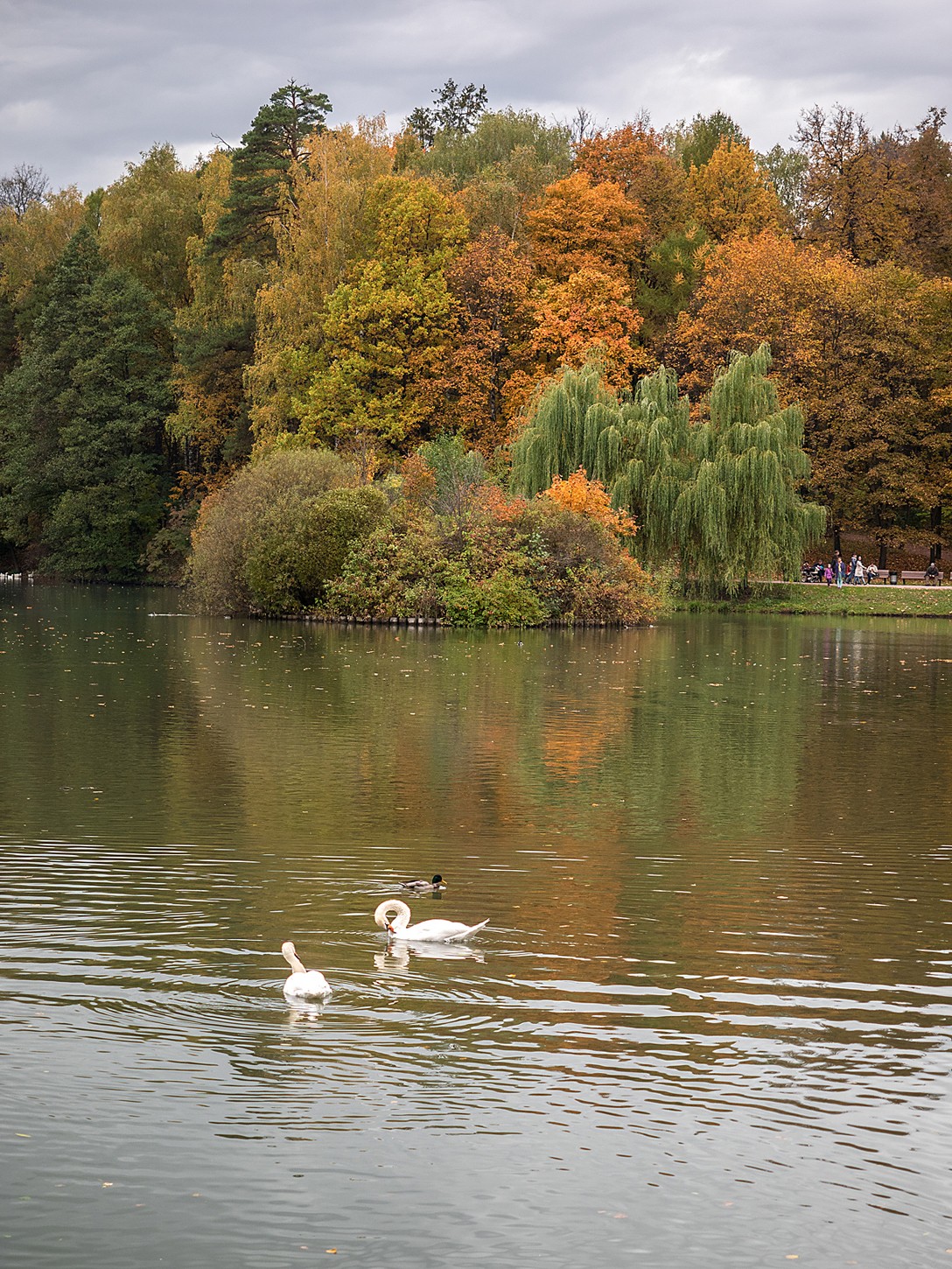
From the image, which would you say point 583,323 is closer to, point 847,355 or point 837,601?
point 847,355

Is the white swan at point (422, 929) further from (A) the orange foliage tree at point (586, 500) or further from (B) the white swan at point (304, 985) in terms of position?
(A) the orange foliage tree at point (586, 500)

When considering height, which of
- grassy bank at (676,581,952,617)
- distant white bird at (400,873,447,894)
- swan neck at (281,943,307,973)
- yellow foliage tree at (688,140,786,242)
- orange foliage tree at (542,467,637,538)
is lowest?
distant white bird at (400,873,447,894)

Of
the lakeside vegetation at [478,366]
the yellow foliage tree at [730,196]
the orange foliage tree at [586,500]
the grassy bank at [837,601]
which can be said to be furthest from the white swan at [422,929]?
the yellow foliage tree at [730,196]

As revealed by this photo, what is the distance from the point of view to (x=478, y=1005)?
8.16m

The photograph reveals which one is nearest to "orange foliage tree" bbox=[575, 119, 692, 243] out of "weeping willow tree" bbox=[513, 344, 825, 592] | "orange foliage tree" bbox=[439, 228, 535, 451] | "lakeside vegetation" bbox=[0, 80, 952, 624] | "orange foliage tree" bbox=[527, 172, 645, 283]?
"lakeside vegetation" bbox=[0, 80, 952, 624]

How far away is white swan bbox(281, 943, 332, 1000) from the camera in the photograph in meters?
7.95

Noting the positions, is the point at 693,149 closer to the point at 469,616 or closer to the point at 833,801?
the point at 469,616

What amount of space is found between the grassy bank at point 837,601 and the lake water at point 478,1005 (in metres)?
33.3

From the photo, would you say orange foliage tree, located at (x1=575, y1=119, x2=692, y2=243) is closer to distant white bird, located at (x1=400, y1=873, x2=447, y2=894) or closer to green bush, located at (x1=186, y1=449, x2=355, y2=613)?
green bush, located at (x1=186, y1=449, x2=355, y2=613)

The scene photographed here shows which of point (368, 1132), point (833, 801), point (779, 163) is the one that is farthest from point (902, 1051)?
point (779, 163)

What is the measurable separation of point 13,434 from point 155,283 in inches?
382

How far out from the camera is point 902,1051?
298 inches

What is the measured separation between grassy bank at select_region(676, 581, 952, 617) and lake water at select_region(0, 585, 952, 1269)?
109 feet

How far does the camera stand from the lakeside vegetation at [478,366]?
1708 inches
